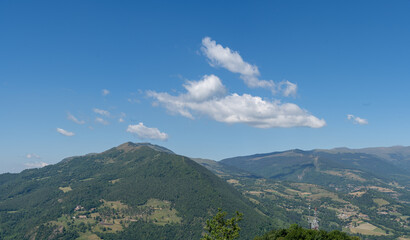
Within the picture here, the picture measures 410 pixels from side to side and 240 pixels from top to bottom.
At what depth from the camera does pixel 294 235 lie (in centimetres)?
17962

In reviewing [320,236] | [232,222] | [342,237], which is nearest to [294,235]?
[320,236]

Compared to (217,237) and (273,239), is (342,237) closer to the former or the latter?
(273,239)

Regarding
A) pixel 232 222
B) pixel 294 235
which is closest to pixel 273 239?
pixel 294 235

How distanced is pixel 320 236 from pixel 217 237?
9891 cm

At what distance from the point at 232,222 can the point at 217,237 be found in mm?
7527

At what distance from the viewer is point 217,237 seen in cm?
10425

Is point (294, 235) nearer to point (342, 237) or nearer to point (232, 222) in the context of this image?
point (342, 237)

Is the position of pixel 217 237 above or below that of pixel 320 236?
above

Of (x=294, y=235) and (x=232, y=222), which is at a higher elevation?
(x=232, y=222)

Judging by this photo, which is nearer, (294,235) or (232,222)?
(232,222)

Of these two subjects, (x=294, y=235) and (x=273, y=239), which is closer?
(x=294, y=235)

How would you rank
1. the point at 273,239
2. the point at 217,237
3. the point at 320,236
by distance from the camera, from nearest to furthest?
the point at 217,237
the point at 320,236
the point at 273,239

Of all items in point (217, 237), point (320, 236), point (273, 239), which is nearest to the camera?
point (217, 237)

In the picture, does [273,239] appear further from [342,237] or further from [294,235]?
[342,237]
